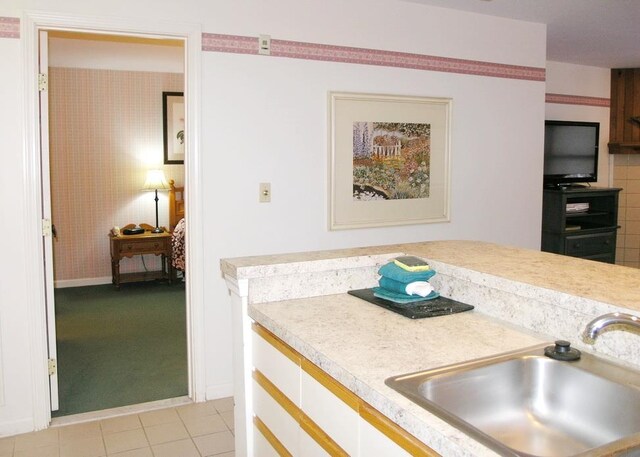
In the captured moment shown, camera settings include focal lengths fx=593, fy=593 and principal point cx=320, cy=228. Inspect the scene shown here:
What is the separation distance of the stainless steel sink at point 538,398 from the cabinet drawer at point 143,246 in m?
5.28

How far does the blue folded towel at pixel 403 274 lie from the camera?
1.96m

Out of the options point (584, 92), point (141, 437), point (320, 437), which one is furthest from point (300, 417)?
point (584, 92)

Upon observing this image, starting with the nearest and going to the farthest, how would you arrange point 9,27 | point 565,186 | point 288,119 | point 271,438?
point 271,438, point 9,27, point 288,119, point 565,186

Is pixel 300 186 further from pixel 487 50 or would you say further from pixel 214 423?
pixel 487 50

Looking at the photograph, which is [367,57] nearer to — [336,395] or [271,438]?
[271,438]

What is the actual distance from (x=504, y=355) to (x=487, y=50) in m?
3.30

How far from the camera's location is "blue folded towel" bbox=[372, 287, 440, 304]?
1948 millimetres

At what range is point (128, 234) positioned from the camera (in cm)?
630

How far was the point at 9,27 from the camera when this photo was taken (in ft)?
9.49

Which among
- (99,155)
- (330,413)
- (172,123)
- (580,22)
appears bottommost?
(330,413)

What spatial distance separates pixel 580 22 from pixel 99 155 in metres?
4.80

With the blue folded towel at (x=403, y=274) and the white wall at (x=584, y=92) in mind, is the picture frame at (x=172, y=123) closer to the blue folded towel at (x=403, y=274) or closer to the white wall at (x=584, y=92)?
the white wall at (x=584, y=92)

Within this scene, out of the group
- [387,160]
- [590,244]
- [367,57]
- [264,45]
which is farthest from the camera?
[590,244]

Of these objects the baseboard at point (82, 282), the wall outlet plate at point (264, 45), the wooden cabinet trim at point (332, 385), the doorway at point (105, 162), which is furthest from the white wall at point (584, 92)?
the wooden cabinet trim at point (332, 385)
